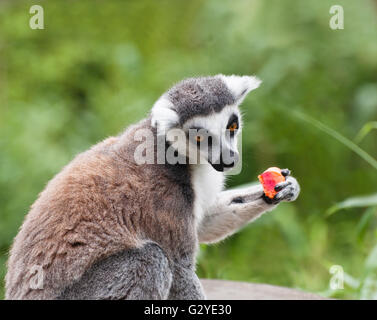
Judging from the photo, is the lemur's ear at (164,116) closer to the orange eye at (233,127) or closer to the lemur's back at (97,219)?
the lemur's back at (97,219)

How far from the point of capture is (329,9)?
912 centimetres

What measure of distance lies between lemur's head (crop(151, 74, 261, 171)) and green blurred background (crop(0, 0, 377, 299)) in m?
2.84

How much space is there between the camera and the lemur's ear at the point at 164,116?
4223 millimetres

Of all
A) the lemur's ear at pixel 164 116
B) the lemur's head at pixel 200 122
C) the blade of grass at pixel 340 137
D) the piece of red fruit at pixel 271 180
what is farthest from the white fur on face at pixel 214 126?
the blade of grass at pixel 340 137

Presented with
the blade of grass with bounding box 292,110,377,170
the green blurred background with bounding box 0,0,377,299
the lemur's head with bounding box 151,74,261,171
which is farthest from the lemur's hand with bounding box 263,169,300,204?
the green blurred background with bounding box 0,0,377,299

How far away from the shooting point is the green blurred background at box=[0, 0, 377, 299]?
751 cm

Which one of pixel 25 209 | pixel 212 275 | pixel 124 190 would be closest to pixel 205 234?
pixel 124 190

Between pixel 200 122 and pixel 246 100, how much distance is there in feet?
14.2

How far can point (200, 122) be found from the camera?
4.26 meters

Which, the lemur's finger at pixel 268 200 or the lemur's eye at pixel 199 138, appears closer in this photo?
the lemur's eye at pixel 199 138

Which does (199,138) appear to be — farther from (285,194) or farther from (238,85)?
(285,194)

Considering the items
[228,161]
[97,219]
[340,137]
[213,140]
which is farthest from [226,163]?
[340,137]

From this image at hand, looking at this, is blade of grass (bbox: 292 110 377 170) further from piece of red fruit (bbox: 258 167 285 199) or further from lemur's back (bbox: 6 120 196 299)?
lemur's back (bbox: 6 120 196 299)
